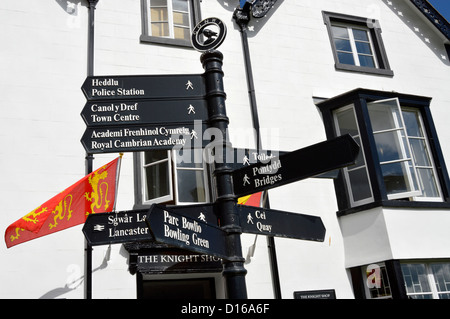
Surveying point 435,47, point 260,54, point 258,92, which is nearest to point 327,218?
point 258,92

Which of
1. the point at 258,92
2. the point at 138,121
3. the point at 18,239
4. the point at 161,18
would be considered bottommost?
the point at 18,239

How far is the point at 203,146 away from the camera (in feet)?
14.7

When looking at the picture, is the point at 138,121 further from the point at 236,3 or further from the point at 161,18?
the point at 236,3

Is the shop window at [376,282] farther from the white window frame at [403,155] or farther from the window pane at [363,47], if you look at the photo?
the window pane at [363,47]

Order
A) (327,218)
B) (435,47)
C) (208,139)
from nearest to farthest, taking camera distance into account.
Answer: (208,139)
(327,218)
(435,47)

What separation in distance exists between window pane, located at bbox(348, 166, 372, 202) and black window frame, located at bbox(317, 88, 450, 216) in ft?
1.00

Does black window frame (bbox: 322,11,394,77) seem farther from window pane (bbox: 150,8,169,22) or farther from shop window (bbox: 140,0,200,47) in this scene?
window pane (bbox: 150,8,169,22)

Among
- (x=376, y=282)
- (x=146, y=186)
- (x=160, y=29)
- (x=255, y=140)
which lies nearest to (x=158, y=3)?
(x=160, y=29)

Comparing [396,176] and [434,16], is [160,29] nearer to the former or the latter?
[396,176]

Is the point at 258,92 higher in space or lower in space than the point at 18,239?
higher

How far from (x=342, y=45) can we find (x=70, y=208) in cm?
713

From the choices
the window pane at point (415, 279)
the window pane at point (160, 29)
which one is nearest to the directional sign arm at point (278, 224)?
the window pane at point (415, 279)
